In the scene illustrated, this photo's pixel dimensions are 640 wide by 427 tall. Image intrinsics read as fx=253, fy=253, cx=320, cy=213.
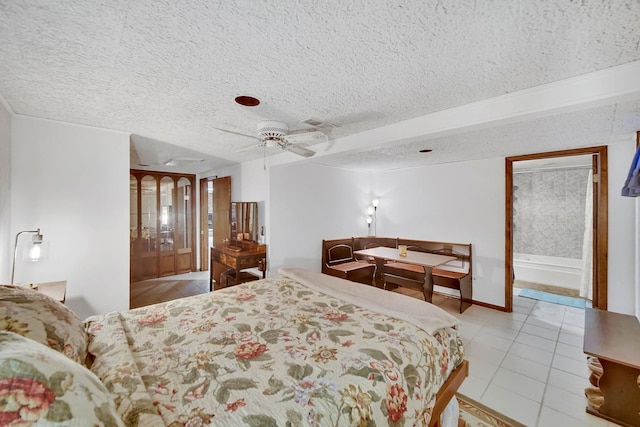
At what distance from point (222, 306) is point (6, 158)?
2.31 metres

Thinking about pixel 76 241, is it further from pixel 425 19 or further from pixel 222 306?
pixel 425 19

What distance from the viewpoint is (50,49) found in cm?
139

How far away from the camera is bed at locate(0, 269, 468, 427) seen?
98cm

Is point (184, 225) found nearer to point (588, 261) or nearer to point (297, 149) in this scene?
point (297, 149)

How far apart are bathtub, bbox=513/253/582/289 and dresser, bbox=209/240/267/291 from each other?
551cm

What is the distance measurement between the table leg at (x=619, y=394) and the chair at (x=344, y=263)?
9.55ft

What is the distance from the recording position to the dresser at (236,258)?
3.93 meters

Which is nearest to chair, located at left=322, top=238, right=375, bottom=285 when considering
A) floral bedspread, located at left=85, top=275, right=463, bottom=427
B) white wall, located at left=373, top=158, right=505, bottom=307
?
white wall, located at left=373, top=158, right=505, bottom=307

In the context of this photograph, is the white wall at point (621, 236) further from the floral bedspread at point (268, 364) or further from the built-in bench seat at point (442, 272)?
the floral bedspread at point (268, 364)

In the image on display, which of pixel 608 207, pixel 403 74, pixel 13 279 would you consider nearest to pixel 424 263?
pixel 608 207

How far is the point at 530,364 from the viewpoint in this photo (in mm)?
2586

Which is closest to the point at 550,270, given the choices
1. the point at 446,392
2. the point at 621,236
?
the point at 621,236

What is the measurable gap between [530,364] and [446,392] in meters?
1.73

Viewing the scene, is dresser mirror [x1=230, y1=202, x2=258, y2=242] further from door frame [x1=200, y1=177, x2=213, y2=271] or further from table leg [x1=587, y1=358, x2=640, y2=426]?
table leg [x1=587, y1=358, x2=640, y2=426]
